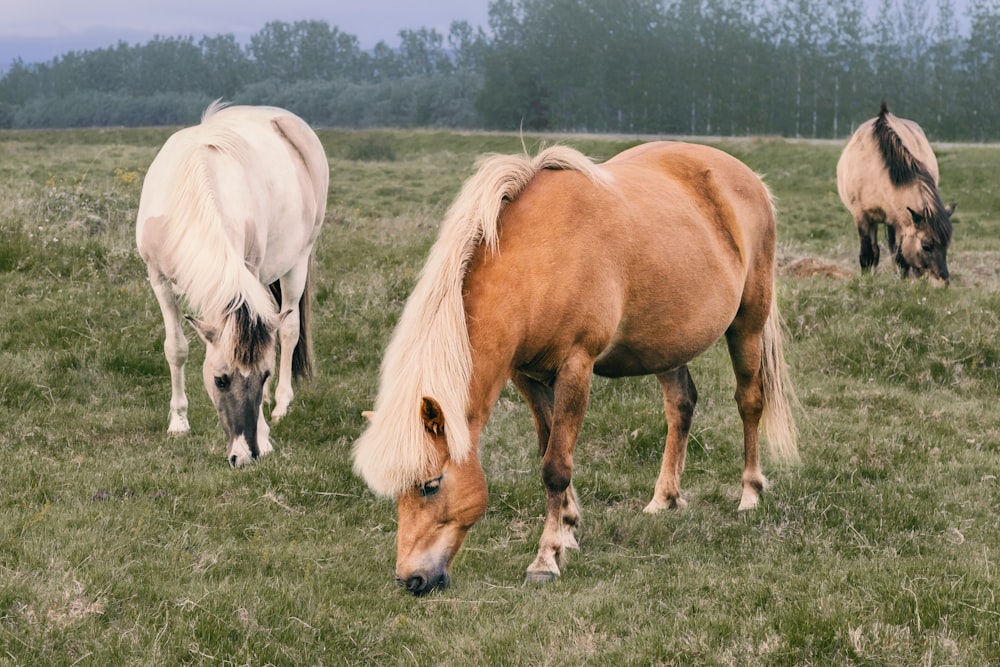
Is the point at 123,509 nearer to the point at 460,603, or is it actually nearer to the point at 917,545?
the point at 460,603

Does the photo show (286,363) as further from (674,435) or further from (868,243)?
(868,243)

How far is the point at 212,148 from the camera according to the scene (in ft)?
19.7

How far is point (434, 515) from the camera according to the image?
11.5ft

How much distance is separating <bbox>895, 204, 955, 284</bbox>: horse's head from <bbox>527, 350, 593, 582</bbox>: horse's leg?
8170 millimetres

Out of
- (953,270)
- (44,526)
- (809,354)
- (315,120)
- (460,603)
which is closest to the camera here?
(460,603)

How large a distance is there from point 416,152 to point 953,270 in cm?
3148

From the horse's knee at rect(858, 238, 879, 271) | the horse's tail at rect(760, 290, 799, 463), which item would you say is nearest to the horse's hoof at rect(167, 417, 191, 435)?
the horse's tail at rect(760, 290, 799, 463)

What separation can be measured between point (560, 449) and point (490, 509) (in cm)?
104

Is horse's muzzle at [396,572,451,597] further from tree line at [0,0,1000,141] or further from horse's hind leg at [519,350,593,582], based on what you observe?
tree line at [0,0,1000,141]

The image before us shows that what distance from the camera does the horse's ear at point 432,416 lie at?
335cm

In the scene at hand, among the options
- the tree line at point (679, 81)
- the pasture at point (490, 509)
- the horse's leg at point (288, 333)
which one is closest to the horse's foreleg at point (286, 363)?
the horse's leg at point (288, 333)

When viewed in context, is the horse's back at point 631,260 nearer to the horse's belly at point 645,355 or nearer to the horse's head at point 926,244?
the horse's belly at point 645,355

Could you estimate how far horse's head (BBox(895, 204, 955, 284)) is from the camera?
417 inches

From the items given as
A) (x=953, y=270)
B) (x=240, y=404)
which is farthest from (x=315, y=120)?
(x=240, y=404)
